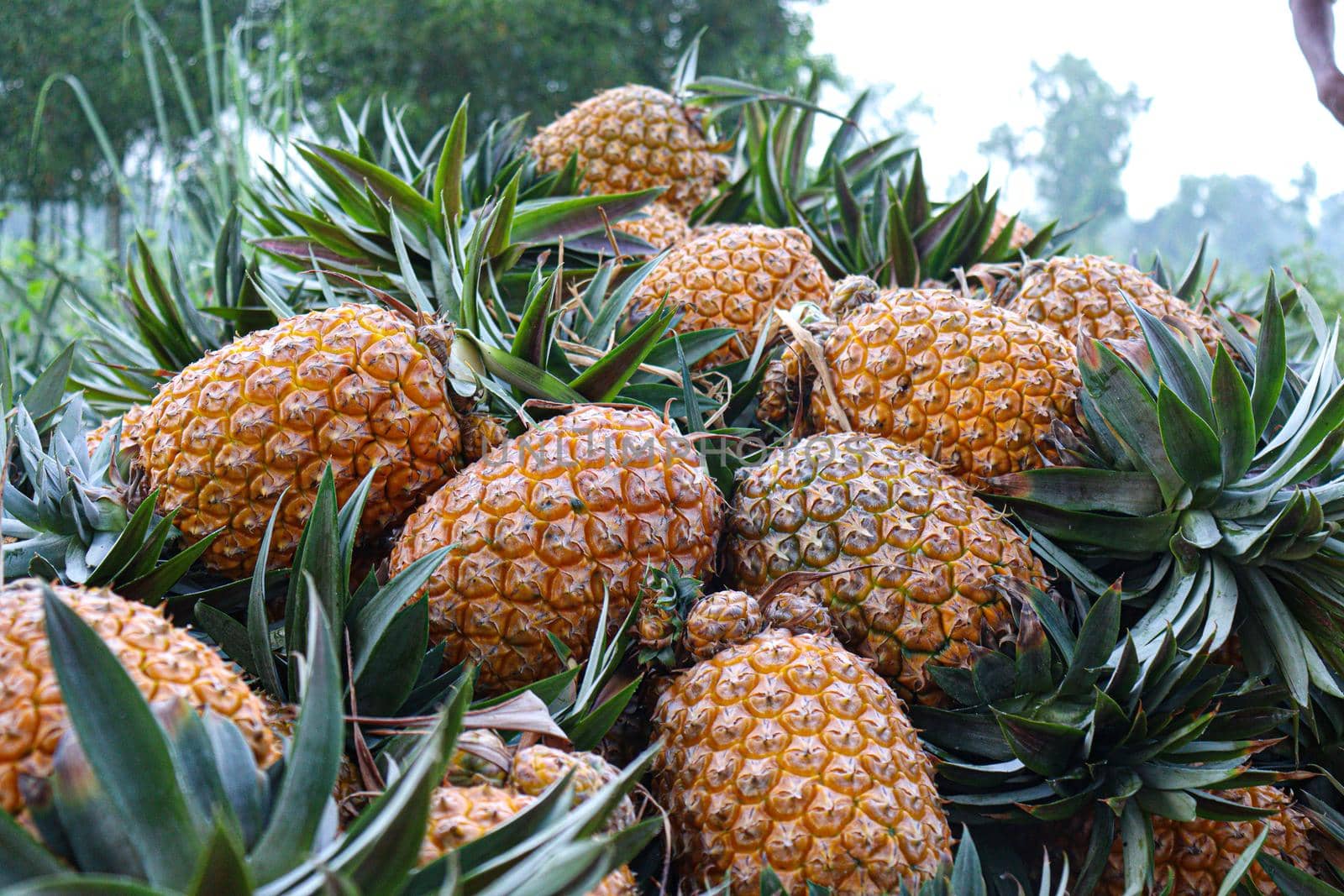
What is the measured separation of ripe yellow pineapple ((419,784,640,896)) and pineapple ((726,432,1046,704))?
0.47 meters

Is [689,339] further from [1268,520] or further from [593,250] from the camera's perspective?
[1268,520]

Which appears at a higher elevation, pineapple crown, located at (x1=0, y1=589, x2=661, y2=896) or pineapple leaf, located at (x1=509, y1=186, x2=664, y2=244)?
pineapple leaf, located at (x1=509, y1=186, x2=664, y2=244)

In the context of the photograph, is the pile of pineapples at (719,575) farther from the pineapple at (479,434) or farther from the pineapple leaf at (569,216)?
the pineapple leaf at (569,216)

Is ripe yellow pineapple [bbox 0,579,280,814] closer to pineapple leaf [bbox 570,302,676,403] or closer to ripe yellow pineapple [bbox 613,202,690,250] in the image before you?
pineapple leaf [bbox 570,302,676,403]

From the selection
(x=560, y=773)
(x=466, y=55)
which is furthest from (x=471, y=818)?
(x=466, y=55)

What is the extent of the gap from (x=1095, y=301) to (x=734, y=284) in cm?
62

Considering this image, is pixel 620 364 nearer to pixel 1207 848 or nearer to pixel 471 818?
pixel 471 818

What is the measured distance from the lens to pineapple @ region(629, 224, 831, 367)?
166 cm

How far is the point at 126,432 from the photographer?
1.43 m

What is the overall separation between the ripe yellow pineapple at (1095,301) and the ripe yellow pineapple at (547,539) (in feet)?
2.53

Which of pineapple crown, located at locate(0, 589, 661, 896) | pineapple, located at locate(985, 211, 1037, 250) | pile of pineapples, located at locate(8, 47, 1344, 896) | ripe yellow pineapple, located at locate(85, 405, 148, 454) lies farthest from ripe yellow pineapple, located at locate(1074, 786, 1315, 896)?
ripe yellow pineapple, located at locate(85, 405, 148, 454)

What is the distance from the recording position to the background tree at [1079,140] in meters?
33.8

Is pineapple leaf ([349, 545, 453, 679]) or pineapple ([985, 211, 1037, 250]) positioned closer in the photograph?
pineapple leaf ([349, 545, 453, 679])

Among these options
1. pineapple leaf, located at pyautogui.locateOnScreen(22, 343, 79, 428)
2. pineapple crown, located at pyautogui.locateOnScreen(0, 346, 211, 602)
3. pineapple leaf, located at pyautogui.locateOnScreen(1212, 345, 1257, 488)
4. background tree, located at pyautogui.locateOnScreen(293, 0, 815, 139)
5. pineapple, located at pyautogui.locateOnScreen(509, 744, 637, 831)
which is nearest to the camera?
pineapple, located at pyautogui.locateOnScreen(509, 744, 637, 831)
